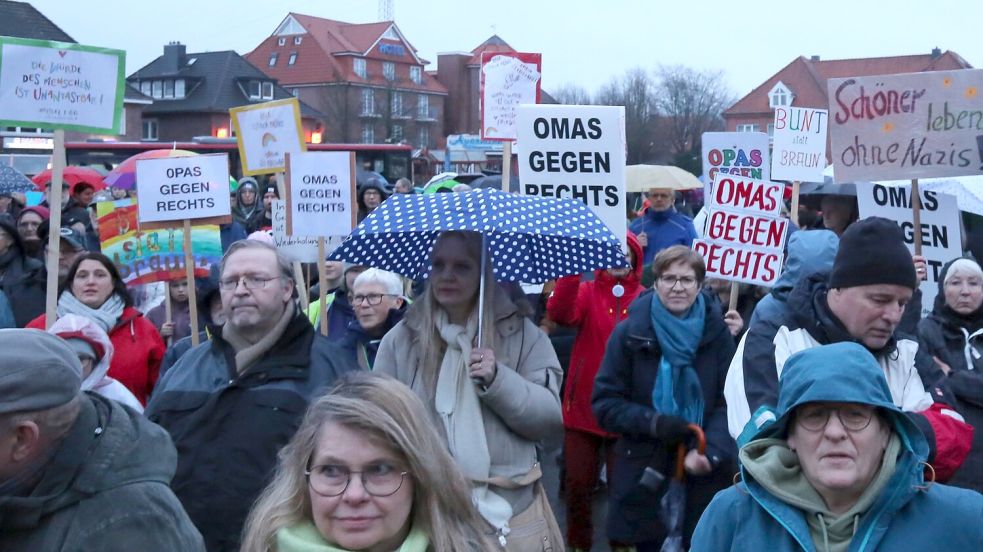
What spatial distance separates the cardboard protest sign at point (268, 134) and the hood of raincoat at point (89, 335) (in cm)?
299

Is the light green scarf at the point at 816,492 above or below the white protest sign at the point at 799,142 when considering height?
below

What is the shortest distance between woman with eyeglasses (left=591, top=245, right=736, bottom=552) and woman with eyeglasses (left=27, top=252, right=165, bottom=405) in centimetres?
229

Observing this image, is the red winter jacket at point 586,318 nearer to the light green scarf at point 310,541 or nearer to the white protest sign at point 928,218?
the white protest sign at point 928,218

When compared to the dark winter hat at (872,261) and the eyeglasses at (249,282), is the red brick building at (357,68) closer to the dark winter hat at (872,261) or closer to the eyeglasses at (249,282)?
the eyeglasses at (249,282)

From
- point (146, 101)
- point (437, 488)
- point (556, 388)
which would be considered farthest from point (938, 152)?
point (146, 101)

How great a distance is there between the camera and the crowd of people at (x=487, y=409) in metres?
2.56

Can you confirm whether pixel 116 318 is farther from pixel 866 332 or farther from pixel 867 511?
pixel 867 511

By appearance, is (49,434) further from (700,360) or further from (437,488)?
(700,360)

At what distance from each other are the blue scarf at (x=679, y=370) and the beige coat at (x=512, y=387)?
108 centimetres

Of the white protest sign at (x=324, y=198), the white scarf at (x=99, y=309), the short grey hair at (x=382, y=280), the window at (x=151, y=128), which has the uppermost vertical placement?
the window at (x=151, y=128)

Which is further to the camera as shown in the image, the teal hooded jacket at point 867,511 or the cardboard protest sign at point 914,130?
the cardboard protest sign at point 914,130

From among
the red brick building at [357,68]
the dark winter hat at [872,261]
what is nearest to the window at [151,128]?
the red brick building at [357,68]

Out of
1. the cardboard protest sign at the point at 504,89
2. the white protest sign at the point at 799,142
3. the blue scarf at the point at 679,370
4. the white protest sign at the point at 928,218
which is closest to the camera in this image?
the blue scarf at the point at 679,370

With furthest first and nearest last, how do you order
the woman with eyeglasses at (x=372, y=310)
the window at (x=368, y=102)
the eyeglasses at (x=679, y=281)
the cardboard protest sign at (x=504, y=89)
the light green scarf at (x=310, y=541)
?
the window at (x=368, y=102) < the cardboard protest sign at (x=504, y=89) < the woman with eyeglasses at (x=372, y=310) < the eyeglasses at (x=679, y=281) < the light green scarf at (x=310, y=541)
